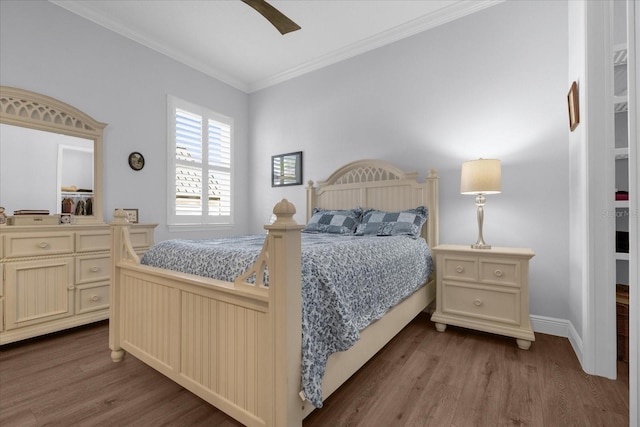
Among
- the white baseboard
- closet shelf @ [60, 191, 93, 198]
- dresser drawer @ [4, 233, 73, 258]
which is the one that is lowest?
the white baseboard

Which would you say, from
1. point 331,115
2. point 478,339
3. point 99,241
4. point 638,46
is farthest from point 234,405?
point 331,115

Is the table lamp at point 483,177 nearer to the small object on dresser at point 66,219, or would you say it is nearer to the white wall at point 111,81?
the white wall at point 111,81

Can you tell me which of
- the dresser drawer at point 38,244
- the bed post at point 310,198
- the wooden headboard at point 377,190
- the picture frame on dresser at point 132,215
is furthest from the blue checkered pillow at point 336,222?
the dresser drawer at point 38,244

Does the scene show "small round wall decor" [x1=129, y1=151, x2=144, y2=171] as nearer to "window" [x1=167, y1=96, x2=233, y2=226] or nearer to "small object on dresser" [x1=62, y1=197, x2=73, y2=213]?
"window" [x1=167, y1=96, x2=233, y2=226]

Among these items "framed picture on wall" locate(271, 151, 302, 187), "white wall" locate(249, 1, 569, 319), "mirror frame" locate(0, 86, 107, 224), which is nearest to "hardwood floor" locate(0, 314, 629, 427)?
"white wall" locate(249, 1, 569, 319)

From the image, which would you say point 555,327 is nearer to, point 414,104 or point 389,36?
point 414,104

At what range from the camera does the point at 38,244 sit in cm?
240

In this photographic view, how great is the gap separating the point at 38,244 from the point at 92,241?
1.22 feet

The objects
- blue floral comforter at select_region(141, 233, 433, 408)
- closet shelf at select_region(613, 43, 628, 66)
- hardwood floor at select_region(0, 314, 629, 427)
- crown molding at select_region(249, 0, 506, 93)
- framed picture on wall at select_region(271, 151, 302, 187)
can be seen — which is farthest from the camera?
framed picture on wall at select_region(271, 151, 302, 187)

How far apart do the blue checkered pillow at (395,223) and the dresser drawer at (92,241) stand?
2432mm

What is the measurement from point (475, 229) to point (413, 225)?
0.63 meters

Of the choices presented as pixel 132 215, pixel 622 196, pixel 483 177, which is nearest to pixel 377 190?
pixel 483 177

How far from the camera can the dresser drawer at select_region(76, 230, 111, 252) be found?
8.62 feet

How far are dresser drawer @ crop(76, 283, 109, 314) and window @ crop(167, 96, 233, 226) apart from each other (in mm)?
1107
